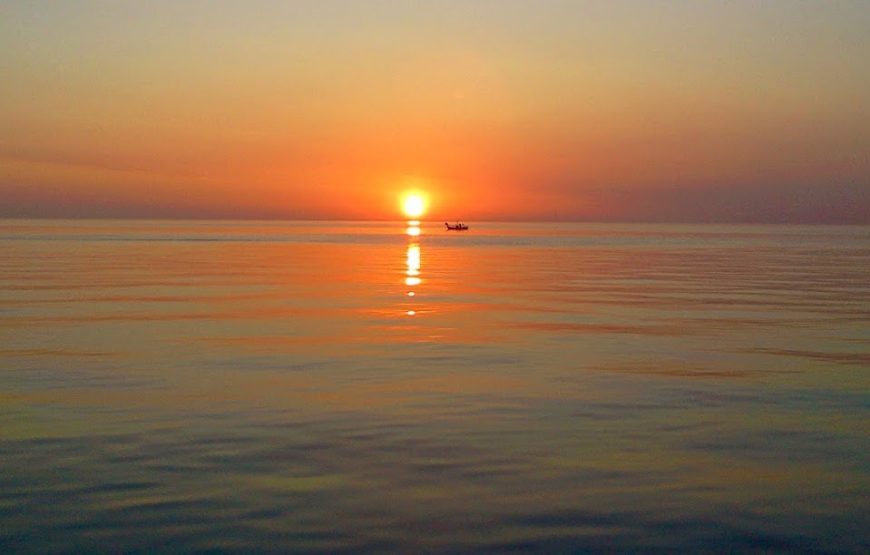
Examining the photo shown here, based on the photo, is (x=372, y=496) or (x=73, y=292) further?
(x=73, y=292)

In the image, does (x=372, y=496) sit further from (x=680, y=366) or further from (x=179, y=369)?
(x=680, y=366)

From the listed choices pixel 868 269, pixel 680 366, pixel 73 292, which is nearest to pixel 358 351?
pixel 680 366

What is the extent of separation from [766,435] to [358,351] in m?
10.8

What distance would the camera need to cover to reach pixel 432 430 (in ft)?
45.0

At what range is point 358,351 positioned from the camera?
71.9 ft

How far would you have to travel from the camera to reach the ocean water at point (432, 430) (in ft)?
31.0

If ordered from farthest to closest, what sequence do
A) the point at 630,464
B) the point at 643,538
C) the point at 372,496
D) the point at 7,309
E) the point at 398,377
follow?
the point at 7,309 < the point at 398,377 < the point at 630,464 < the point at 372,496 < the point at 643,538

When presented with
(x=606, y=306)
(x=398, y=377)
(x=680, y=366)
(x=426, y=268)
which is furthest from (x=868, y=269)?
(x=398, y=377)

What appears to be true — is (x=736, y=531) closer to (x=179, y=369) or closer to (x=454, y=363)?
(x=454, y=363)

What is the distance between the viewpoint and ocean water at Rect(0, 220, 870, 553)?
31.0 ft

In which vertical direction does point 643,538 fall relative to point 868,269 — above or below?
below

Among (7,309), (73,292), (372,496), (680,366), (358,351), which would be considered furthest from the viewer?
(73,292)

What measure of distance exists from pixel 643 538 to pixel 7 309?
26.8m

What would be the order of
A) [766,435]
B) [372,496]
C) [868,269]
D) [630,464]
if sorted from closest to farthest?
[372,496] < [630,464] < [766,435] < [868,269]
